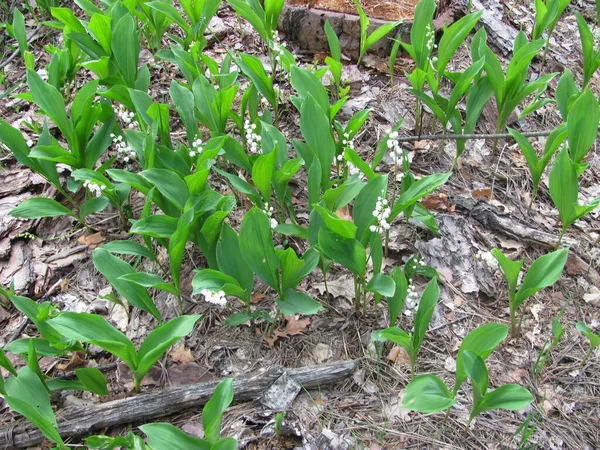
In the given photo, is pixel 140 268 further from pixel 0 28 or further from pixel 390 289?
pixel 0 28

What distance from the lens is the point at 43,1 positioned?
Answer: 3828 mm

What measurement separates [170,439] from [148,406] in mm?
366

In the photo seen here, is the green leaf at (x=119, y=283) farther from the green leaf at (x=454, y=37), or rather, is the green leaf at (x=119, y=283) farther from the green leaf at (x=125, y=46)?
the green leaf at (x=454, y=37)

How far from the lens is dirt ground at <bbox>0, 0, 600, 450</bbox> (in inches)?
76.3

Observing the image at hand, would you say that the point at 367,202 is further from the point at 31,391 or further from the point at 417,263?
the point at 31,391

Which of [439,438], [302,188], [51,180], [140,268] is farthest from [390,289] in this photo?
[51,180]

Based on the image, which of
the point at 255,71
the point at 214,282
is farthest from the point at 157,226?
the point at 255,71

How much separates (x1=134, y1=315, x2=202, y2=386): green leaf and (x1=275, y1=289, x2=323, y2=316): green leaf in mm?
397

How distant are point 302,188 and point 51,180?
1.34m

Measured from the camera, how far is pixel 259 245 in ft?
6.66

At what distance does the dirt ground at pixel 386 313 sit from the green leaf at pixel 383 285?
1.05 feet

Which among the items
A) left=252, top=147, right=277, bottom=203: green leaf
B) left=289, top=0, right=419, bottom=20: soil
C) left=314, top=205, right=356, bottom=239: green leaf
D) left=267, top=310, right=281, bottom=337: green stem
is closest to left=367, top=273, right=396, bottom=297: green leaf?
left=314, top=205, right=356, bottom=239: green leaf

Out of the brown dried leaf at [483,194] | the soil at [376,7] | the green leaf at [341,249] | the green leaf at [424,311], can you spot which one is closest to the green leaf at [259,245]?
the green leaf at [341,249]

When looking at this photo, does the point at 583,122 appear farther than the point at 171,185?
Yes
